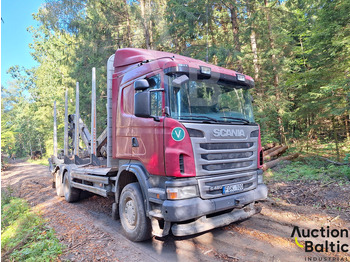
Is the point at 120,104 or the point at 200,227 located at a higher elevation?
the point at 120,104

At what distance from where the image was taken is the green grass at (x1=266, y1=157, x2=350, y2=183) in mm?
6883

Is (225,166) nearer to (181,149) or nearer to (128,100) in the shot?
(181,149)

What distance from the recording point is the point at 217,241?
3820 millimetres

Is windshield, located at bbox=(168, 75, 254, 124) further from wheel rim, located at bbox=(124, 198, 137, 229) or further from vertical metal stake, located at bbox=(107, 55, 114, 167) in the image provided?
vertical metal stake, located at bbox=(107, 55, 114, 167)

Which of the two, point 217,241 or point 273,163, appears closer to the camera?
point 217,241

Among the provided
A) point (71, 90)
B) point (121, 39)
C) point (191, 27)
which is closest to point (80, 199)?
point (191, 27)

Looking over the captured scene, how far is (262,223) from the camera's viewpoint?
444 centimetres

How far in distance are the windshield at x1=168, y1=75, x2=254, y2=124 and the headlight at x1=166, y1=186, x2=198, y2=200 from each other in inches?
42.0

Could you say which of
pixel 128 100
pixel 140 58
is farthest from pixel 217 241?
pixel 140 58

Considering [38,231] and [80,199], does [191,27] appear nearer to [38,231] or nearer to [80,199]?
[80,199]

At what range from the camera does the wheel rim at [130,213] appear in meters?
3.96

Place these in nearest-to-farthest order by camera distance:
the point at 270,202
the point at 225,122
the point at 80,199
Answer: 1. the point at 225,122
2. the point at 270,202
3. the point at 80,199

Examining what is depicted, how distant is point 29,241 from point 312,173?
27.6 ft

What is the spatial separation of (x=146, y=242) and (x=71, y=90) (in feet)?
64.8
